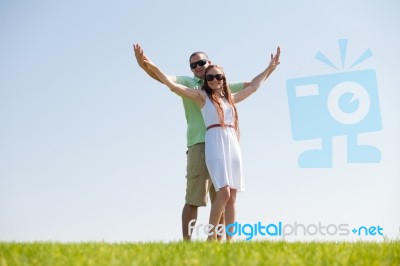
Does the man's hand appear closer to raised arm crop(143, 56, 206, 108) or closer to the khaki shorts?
raised arm crop(143, 56, 206, 108)

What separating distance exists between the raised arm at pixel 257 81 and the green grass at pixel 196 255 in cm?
254

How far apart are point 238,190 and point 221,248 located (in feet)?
5.30

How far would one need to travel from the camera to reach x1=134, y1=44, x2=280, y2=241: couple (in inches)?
272

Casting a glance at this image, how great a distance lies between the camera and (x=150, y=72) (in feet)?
24.5

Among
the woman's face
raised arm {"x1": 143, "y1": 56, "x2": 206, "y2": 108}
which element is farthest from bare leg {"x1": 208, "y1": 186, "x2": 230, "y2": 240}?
the woman's face

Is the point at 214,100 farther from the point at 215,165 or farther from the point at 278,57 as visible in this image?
the point at 278,57

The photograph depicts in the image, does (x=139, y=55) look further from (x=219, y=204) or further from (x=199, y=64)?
(x=219, y=204)

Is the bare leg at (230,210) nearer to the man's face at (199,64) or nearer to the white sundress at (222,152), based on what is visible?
the white sundress at (222,152)

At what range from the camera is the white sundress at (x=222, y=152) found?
22.5 feet

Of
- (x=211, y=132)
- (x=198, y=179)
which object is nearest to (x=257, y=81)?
(x=211, y=132)

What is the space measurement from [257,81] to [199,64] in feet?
3.21

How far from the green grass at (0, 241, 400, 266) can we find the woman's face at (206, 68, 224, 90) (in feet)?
7.80

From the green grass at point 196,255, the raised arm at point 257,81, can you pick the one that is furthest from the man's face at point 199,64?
the green grass at point 196,255

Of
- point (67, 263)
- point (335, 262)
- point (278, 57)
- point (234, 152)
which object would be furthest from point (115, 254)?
point (278, 57)
